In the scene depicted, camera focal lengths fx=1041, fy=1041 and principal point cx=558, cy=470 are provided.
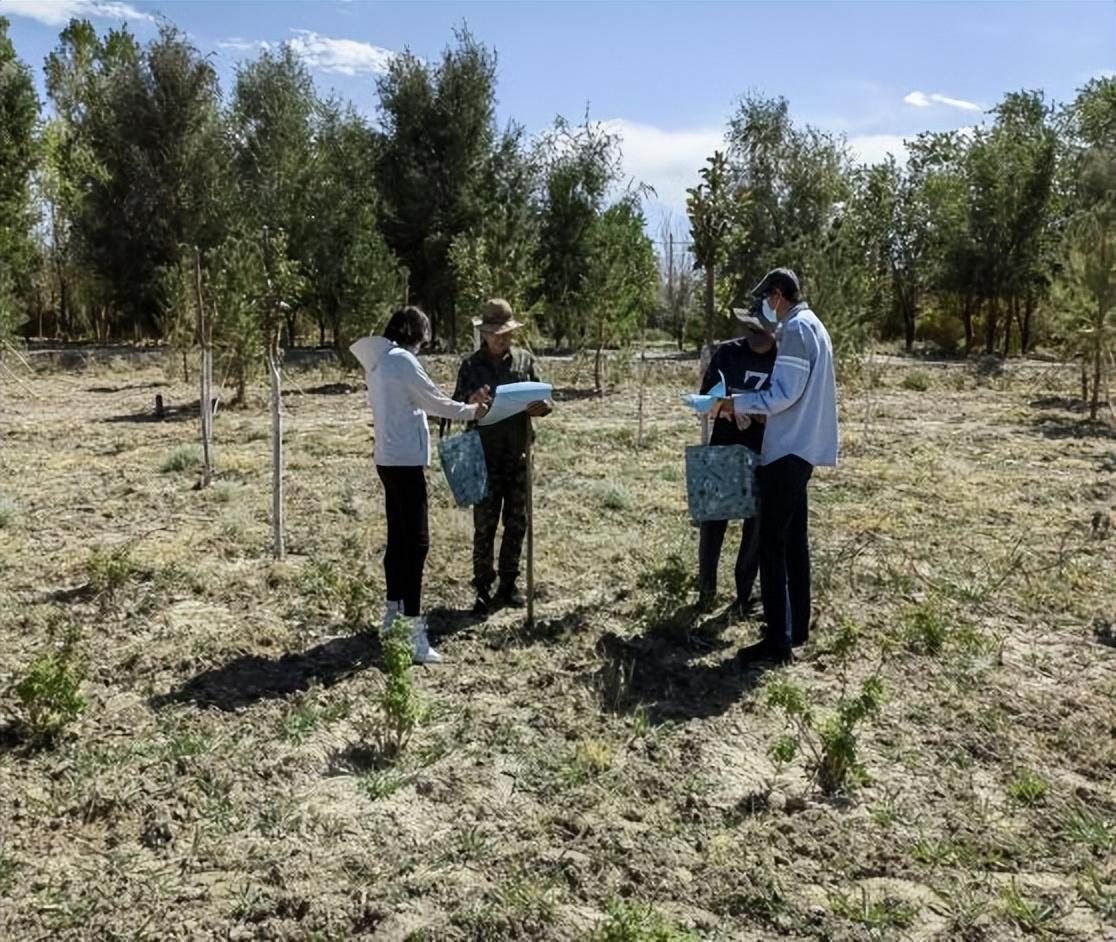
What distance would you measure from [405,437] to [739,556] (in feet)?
6.80

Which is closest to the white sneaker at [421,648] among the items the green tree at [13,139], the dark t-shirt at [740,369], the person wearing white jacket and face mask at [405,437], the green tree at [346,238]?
the person wearing white jacket and face mask at [405,437]

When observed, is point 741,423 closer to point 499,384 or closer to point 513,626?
point 499,384

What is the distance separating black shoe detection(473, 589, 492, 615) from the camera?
6043 millimetres

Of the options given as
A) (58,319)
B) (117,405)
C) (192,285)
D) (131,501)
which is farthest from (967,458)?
(58,319)

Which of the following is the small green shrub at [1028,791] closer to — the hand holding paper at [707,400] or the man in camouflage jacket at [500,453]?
the hand holding paper at [707,400]

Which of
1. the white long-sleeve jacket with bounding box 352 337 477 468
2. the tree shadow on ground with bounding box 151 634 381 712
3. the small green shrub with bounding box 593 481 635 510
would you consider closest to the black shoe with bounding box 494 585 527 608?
the tree shadow on ground with bounding box 151 634 381 712

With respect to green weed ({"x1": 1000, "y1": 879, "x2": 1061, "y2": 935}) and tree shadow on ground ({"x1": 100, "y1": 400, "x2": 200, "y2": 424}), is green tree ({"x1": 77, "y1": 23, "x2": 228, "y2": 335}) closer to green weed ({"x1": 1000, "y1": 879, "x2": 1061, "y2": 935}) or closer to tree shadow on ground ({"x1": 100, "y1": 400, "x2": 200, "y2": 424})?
tree shadow on ground ({"x1": 100, "y1": 400, "x2": 200, "y2": 424})

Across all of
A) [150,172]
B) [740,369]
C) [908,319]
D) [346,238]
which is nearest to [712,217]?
[740,369]

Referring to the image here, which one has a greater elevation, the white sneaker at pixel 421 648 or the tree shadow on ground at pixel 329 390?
the tree shadow on ground at pixel 329 390

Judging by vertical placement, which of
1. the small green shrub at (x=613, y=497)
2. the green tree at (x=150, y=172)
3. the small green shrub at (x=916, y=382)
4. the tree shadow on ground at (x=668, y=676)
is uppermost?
the green tree at (x=150, y=172)

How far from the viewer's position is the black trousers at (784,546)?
4.93 metres

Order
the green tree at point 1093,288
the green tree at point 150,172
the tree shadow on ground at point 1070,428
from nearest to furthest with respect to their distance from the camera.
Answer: the tree shadow on ground at point 1070,428, the green tree at point 1093,288, the green tree at point 150,172

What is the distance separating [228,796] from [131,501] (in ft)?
19.1

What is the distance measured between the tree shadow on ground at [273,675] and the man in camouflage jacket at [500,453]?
84cm
